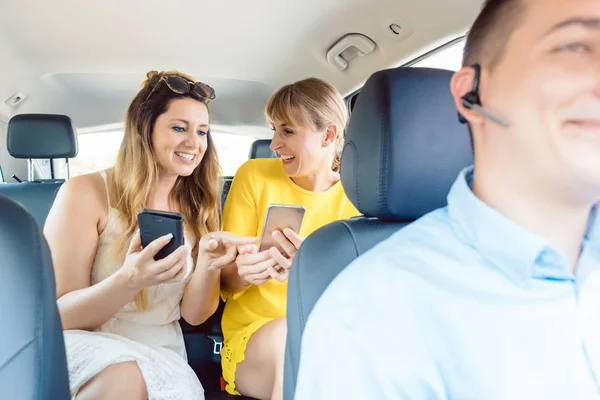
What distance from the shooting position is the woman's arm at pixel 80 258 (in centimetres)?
159

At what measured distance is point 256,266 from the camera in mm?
1628

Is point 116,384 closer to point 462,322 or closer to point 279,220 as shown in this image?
point 279,220

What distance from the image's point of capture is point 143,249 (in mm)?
Result: 1562

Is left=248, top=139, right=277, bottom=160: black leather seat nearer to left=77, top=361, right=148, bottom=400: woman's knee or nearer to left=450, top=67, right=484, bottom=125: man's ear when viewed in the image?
left=77, top=361, right=148, bottom=400: woman's knee

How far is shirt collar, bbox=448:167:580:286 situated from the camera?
0.93 m

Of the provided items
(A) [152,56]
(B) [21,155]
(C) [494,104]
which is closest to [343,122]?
(C) [494,104]

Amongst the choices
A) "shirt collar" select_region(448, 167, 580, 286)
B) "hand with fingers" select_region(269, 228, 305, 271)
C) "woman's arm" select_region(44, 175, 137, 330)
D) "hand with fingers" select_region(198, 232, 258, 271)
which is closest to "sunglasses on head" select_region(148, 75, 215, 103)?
"woman's arm" select_region(44, 175, 137, 330)

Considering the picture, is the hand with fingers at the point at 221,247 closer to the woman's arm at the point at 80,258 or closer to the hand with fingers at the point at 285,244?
the hand with fingers at the point at 285,244

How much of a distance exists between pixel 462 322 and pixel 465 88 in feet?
1.45

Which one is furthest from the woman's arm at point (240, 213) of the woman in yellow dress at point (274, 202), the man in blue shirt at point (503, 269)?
the man in blue shirt at point (503, 269)

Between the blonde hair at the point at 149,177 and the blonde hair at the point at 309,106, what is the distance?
0.29 m

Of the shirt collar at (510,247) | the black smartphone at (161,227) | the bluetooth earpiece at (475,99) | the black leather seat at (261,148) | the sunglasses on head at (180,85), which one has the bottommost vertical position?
the black leather seat at (261,148)

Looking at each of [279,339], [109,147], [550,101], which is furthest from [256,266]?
[109,147]

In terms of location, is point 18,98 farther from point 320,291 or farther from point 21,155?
point 320,291
